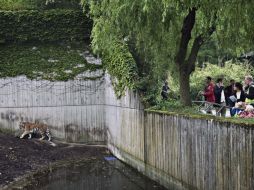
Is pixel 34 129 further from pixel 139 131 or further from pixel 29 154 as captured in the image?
pixel 139 131

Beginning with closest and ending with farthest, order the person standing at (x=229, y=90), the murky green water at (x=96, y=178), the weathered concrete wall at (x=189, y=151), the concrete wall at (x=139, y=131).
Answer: the weathered concrete wall at (x=189, y=151) → the concrete wall at (x=139, y=131) → the murky green water at (x=96, y=178) → the person standing at (x=229, y=90)

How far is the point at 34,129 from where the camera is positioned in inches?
782

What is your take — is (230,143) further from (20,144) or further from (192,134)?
(20,144)

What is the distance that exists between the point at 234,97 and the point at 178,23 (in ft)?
9.01

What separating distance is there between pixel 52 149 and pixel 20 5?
7921 mm

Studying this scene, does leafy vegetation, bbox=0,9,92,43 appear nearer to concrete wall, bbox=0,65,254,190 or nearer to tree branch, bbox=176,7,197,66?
concrete wall, bbox=0,65,254,190

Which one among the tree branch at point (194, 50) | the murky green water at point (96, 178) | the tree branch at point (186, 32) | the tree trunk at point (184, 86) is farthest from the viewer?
the murky green water at point (96, 178)

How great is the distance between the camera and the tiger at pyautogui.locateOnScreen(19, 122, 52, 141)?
64.8 feet

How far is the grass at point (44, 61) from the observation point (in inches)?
813

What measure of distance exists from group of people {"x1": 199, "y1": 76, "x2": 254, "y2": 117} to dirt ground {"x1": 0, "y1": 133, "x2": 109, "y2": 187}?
5.48 meters

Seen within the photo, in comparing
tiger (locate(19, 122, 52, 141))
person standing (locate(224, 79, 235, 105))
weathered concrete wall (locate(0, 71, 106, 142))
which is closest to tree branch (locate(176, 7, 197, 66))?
person standing (locate(224, 79, 235, 105))

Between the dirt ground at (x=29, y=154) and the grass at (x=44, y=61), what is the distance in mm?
3012

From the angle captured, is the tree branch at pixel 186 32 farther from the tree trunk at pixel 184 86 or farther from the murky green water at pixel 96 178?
the murky green water at pixel 96 178

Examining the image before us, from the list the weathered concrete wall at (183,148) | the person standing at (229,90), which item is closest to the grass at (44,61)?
the weathered concrete wall at (183,148)
